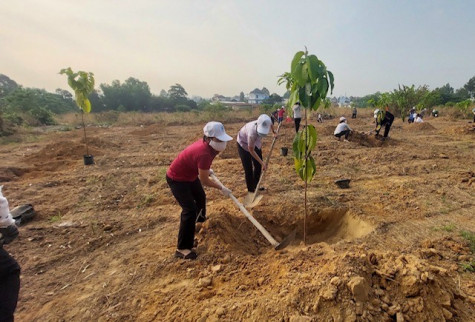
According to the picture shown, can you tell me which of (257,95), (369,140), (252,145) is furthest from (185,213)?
(257,95)

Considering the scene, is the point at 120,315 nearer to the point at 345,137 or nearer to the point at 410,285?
the point at 410,285

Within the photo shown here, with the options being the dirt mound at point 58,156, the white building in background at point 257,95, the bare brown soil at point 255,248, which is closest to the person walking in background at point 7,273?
the bare brown soil at point 255,248

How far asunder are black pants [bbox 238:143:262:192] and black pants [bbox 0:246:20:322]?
3.25m

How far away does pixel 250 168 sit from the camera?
461cm

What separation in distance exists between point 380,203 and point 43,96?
113 ft

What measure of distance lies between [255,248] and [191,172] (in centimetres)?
142

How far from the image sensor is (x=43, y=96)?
1121 inches

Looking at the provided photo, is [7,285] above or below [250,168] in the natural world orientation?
below

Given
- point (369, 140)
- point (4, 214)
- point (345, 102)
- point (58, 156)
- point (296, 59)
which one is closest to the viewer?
point (4, 214)

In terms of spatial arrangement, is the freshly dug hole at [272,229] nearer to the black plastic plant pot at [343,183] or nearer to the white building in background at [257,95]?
the black plastic plant pot at [343,183]

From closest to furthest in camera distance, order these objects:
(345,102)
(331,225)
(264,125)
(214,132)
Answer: (214,132)
(264,125)
(331,225)
(345,102)

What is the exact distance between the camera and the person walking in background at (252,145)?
4131mm

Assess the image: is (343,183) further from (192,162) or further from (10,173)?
(10,173)

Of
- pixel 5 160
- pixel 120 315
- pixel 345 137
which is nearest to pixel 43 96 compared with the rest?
pixel 5 160
